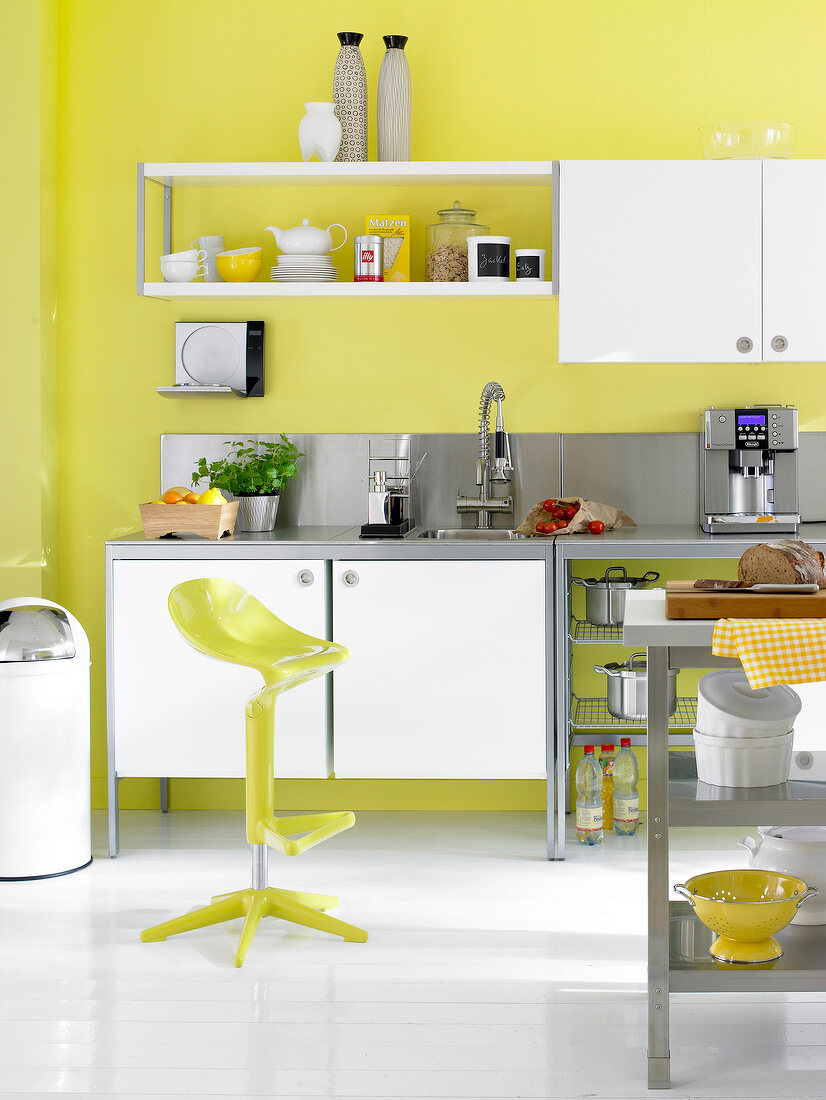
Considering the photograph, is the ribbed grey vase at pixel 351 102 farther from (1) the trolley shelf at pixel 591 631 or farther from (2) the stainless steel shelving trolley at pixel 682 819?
(2) the stainless steel shelving trolley at pixel 682 819

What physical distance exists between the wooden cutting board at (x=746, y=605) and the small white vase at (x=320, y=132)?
2.18 meters

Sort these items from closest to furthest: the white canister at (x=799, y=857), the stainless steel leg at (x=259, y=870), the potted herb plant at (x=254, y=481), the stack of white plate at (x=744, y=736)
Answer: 1. the stack of white plate at (x=744, y=736)
2. the white canister at (x=799, y=857)
3. the stainless steel leg at (x=259, y=870)
4. the potted herb plant at (x=254, y=481)

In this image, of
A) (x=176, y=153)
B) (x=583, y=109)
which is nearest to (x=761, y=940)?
(x=583, y=109)

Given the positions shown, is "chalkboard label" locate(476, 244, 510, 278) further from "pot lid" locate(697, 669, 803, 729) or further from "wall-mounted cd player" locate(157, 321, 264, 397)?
"pot lid" locate(697, 669, 803, 729)

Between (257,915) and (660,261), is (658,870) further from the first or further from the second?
(660,261)

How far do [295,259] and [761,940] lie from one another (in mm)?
2461

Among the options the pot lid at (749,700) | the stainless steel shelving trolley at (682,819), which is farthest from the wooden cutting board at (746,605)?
the pot lid at (749,700)

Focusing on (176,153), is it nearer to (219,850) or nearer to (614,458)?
(614,458)

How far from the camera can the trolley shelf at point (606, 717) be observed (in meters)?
3.64

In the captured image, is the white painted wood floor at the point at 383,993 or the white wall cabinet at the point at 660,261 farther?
the white wall cabinet at the point at 660,261

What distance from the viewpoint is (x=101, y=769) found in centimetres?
408

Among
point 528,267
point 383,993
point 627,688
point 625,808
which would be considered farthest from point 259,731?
point 528,267

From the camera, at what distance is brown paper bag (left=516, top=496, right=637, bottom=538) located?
3.53 metres

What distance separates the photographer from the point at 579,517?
139 inches
